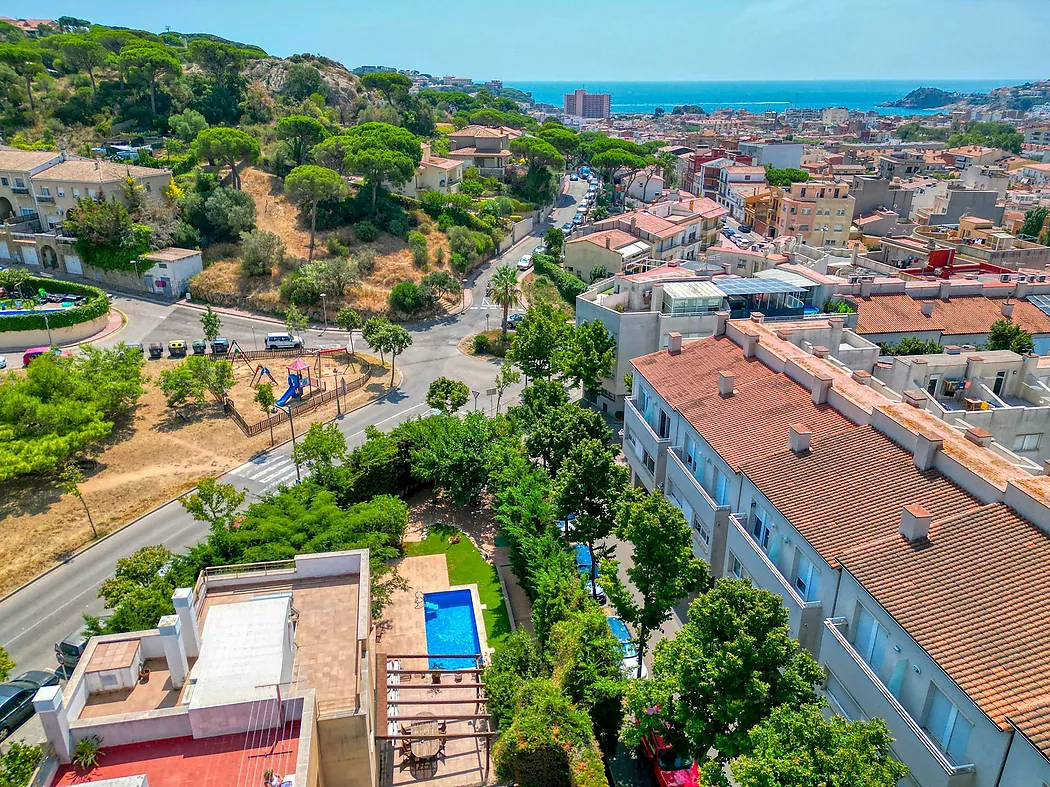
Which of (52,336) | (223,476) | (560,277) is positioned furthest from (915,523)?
(52,336)

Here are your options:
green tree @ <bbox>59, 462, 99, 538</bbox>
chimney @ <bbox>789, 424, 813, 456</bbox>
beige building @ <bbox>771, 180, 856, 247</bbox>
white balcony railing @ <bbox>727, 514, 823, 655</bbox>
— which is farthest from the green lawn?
beige building @ <bbox>771, 180, 856, 247</bbox>

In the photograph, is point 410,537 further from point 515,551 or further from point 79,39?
point 79,39

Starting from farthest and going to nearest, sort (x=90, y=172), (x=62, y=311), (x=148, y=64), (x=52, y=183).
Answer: (x=148, y=64)
(x=90, y=172)
(x=52, y=183)
(x=62, y=311)

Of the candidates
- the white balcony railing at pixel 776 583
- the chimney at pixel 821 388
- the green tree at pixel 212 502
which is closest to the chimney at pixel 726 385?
the chimney at pixel 821 388

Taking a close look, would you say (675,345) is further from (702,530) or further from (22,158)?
(22,158)

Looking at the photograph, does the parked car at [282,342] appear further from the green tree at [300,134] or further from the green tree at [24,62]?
the green tree at [24,62]

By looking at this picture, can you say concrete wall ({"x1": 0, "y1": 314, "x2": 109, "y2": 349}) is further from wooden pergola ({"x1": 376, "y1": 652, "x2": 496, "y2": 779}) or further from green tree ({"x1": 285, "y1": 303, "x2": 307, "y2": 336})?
wooden pergola ({"x1": 376, "y1": 652, "x2": 496, "y2": 779})

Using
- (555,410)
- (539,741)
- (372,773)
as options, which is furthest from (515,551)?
(372,773)
